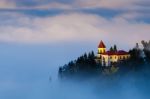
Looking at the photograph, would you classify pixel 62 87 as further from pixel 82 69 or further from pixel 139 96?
pixel 139 96

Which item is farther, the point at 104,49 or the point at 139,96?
the point at 104,49

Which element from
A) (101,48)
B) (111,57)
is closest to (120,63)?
(111,57)

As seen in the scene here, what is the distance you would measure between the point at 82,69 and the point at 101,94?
56.1 inches

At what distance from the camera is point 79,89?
2659 centimetres

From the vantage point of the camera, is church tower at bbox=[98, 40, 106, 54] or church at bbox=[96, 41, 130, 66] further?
church tower at bbox=[98, 40, 106, 54]

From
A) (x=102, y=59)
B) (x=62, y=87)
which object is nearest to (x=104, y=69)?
(x=102, y=59)

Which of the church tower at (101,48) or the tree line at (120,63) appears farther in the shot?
the church tower at (101,48)

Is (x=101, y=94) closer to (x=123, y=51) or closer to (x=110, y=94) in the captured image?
(x=110, y=94)

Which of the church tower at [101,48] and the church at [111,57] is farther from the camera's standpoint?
the church tower at [101,48]

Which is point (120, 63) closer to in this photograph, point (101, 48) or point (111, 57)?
point (111, 57)

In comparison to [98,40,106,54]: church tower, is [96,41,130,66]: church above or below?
below

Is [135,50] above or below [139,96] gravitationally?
above

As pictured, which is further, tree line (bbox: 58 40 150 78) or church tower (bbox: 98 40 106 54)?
church tower (bbox: 98 40 106 54)

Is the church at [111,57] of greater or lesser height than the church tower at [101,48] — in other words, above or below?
below
